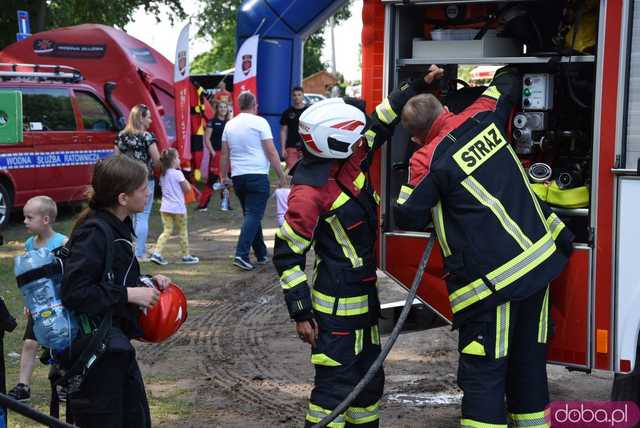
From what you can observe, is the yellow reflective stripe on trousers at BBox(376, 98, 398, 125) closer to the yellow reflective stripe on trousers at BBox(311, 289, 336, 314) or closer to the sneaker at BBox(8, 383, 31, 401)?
the yellow reflective stripe on trousers at BBox(311, 289, 336, 314)

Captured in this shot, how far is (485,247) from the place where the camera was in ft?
13.7

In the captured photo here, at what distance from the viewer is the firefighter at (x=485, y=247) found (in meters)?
4.16

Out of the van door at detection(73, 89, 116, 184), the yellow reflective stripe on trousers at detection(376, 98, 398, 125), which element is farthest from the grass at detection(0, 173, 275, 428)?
the yellow reflective stripe on trousers at detection(376, 98, 398, 125)

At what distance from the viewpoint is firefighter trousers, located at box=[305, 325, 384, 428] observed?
4.47 meters

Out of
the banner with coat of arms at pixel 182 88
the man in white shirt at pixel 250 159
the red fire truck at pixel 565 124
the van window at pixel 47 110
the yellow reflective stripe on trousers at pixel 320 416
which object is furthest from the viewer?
the banner with coat of arms at pixel 182 88

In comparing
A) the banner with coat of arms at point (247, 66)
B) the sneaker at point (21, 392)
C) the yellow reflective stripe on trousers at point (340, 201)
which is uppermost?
the banner with coat of arms at point (247, 66)

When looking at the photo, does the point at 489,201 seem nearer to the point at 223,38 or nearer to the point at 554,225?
the point at 554,225

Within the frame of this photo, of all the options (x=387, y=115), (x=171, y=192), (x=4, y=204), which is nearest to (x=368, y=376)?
(x=387, y=115)

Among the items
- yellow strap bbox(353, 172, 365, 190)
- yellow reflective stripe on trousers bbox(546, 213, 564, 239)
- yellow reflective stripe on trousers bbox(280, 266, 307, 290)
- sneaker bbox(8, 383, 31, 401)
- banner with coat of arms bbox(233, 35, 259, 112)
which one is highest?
banner with coat of arms bbox(233, 35, 259, 112)

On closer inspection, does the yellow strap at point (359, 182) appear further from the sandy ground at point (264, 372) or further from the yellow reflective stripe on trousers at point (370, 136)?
the sandy ground at point (264, 372)

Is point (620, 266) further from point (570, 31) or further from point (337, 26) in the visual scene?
point (337, 26)

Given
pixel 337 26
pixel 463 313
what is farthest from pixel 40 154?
pixel 337 26

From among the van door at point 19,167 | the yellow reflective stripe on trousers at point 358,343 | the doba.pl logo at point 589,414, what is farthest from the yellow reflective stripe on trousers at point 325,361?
the van door at point 19,167

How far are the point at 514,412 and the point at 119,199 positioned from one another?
2031mm
